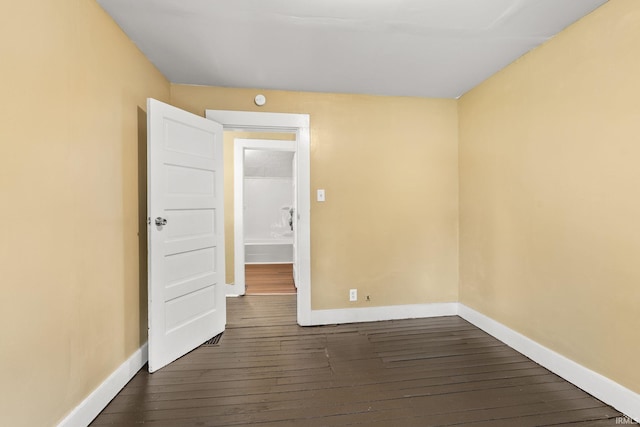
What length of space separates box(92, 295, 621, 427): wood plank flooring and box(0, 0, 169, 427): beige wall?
44 centimetres

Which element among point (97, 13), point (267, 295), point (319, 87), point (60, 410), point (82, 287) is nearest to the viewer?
point (60, 410)

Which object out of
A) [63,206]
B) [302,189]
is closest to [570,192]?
[302,189]

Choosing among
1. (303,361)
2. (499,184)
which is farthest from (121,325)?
(499,184)

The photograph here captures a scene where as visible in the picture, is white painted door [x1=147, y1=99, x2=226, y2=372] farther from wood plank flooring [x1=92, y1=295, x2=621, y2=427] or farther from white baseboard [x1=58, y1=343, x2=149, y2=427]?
wood plank flooring [x1=92, y1=295, x2=621, y2=427]

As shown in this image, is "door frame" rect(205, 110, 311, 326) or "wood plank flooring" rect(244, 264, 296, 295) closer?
"door frame" rect(205, 110, 311, 326)

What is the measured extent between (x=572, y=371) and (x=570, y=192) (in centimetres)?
118

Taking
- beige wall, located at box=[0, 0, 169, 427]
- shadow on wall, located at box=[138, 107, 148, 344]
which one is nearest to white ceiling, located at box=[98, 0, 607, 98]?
beige wall, located at box=[0, 0, 169, 427]

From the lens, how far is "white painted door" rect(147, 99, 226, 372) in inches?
75.1

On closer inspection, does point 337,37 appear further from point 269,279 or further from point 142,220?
point 269,279

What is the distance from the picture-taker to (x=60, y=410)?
Result: 1279 mm

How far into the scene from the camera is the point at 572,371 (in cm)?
176

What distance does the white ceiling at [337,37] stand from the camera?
61.2 inches

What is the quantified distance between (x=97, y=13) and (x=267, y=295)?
3108 mm

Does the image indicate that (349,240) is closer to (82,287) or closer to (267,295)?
(267,295)
